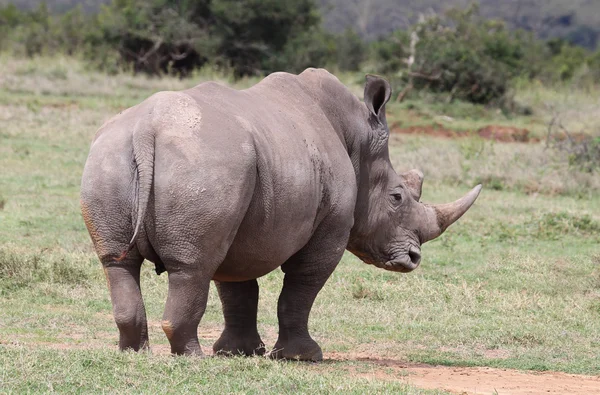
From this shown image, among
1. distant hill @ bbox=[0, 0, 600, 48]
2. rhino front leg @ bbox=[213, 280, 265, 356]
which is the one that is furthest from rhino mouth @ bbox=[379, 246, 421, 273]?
distant hill @ bbox=[0, 0, 600, 48]

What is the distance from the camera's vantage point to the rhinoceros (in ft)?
18.4

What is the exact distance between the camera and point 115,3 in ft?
105

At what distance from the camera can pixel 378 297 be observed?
964cm

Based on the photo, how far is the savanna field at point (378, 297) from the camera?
5660mm

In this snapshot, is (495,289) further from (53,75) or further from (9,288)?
(53,75)

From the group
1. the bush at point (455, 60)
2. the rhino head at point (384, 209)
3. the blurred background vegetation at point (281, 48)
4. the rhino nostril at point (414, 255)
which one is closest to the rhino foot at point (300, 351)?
the rhino head at point (384, 209)

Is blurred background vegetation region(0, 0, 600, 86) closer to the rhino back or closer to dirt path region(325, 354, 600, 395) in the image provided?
dirt path region(325, 354, 600, 395)

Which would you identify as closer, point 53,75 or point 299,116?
point 299,116

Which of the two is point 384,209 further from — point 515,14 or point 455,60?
point 515,14

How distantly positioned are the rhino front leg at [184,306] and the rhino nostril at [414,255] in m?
2.30

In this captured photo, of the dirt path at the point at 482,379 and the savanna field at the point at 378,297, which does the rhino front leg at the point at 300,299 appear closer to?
the savanna field at the point at 378,297

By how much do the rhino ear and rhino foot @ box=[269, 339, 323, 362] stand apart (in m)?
1.73

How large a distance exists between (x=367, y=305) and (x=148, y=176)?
4257 mm

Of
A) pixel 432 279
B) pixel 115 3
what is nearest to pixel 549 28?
pixel 115 3
